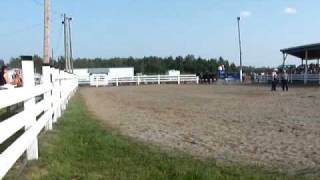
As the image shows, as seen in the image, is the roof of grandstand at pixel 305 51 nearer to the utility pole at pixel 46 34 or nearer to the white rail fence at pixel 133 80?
the white rail fence at pixel 133 80

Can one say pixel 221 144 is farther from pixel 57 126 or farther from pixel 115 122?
pixel 115 122

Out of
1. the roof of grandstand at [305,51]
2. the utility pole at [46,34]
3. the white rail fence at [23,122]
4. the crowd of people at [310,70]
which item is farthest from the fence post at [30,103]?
the crowd of people at [310,70]

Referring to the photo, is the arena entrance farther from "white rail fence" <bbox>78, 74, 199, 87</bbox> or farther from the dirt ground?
the dirt ground

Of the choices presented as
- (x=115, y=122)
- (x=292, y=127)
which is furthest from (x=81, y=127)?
(x=292, y=127)

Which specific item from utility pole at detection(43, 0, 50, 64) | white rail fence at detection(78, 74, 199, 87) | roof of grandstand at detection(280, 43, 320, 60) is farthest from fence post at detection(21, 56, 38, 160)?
white rail fence at detection(78, 74, 199, 87)

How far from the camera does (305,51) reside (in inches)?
2206

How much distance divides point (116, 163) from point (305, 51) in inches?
1973

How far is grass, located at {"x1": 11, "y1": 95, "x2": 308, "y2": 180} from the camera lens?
7449 mm

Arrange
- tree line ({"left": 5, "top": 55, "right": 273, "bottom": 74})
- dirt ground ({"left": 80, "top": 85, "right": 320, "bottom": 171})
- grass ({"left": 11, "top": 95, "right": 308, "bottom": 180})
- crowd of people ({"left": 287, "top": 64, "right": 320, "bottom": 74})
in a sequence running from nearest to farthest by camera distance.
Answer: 1. grass ({"left": 11, "top": 95, "right": 308, "bottom": 180})
2. dirt ground ({"left": 80, "top": 85, "right": 320, "bottom": 171})
3. crowd of people ({"left": 287, "top": 64, "right": 320, "bottom": 74})
4. tree line ({"left": 5, "top": 55, "right": 273, "bottom": 74})

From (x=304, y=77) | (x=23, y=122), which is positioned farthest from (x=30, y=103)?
(x=304, y=77)

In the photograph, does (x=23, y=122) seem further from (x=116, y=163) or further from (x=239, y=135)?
(x=239, y=135)

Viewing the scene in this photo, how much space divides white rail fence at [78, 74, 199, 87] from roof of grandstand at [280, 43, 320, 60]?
16765mm

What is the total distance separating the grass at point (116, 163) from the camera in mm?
7449

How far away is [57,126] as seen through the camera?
13.8 metres
